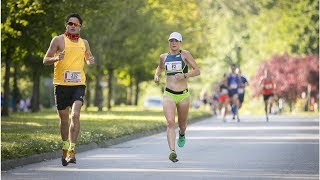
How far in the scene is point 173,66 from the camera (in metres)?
15.6

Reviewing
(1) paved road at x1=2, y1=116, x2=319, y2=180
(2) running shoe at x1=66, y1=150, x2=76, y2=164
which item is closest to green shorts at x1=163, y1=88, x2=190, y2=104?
(1) paved road at x1=2, y1=116, x2=319, y2=180

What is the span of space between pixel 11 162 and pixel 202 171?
2.88m

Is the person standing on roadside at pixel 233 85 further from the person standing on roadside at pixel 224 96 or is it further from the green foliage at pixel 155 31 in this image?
the green foliage at pixel 155 31

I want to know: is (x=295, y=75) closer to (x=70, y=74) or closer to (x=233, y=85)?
(x=233, y=85)

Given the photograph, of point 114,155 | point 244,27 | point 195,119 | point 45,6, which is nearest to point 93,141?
point 114,155

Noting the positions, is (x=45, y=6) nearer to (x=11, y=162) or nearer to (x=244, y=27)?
(x=11, y=162)

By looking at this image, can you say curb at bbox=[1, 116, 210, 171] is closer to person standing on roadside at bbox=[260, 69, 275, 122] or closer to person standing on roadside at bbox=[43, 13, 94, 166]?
person standing on roadside at bbox=[43, 13, 94, 166]

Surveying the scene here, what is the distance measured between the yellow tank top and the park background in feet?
4.73

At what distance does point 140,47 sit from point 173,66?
112 ft

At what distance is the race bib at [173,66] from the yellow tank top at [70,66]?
5.60 ft

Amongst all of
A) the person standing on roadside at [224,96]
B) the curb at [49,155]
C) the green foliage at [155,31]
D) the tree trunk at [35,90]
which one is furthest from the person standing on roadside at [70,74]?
the tree trunk at [35,90]

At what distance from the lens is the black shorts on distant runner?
14.5 m

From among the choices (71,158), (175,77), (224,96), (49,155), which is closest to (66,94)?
(71,158)

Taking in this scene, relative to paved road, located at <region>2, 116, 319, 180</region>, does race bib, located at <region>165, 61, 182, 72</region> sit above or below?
above
